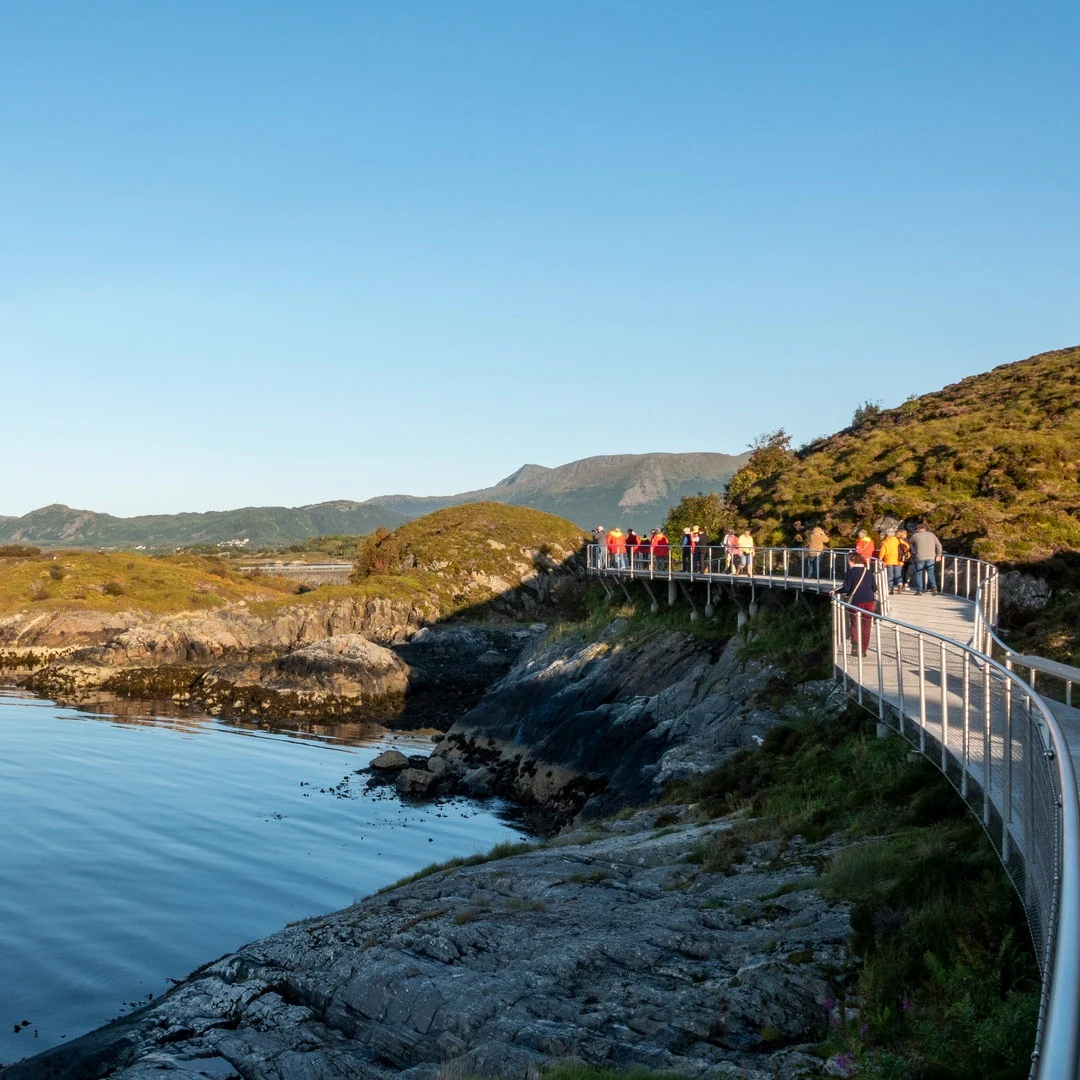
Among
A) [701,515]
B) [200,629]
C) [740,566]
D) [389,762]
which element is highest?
[701,515]

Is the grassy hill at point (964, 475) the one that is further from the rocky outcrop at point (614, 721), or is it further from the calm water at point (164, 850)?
the calm water at point (164, 850)

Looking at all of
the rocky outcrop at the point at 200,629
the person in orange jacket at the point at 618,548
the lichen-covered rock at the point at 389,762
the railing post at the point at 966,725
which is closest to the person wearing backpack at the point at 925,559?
the person in orange jacket at the point at 618,548

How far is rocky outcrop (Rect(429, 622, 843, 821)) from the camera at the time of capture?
25344 millimetres

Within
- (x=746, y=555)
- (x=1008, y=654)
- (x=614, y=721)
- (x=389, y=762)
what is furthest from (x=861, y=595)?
(x=389, y=762)

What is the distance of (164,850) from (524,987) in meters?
17.6

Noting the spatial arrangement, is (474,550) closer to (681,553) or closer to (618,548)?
(618,548)

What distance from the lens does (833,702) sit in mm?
21625

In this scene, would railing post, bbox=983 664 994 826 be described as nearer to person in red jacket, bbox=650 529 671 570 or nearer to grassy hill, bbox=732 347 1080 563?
grassy hill, bbox=732 347 1080 563

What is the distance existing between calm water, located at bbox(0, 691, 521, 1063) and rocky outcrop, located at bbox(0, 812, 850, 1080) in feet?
13.3

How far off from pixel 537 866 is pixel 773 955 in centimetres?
570

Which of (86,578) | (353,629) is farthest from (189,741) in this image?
(86,578)

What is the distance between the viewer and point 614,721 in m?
31.7

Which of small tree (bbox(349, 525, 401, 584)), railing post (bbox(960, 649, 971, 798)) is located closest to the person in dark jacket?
railing post (bbox(960, 649, 971, 798))

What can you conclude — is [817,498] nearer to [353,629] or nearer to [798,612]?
[798,612]
